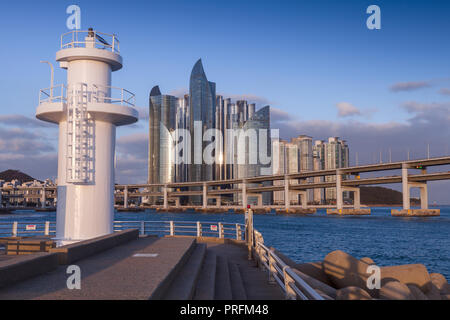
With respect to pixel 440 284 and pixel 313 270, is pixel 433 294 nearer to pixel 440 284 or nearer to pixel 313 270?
pixel 440 284

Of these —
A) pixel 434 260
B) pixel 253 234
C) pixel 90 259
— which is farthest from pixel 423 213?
pixel 90 259

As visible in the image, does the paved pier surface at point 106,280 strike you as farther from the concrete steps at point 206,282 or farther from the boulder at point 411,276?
the boulder at point 411,276

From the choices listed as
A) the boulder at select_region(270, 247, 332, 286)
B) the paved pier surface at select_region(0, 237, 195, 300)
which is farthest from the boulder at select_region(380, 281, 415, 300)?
the paved pier surface at select_region(0, 237, 195, 300)

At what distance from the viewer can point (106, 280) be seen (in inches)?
313

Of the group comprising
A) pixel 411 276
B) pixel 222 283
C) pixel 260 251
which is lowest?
pixel 411 276

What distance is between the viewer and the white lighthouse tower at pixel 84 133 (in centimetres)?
1445

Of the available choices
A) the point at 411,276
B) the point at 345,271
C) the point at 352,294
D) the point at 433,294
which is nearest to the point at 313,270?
the point at 345,271

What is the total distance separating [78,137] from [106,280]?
7816 mm

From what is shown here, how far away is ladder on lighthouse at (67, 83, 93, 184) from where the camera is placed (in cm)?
1433

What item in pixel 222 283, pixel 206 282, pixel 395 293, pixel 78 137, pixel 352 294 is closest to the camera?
pixel 352 294

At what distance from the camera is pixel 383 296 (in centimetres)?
822

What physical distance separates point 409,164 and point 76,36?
338ft

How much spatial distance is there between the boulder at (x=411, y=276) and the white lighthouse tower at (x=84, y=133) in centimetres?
1005

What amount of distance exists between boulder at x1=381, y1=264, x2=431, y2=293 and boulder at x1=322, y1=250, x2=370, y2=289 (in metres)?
0.84
